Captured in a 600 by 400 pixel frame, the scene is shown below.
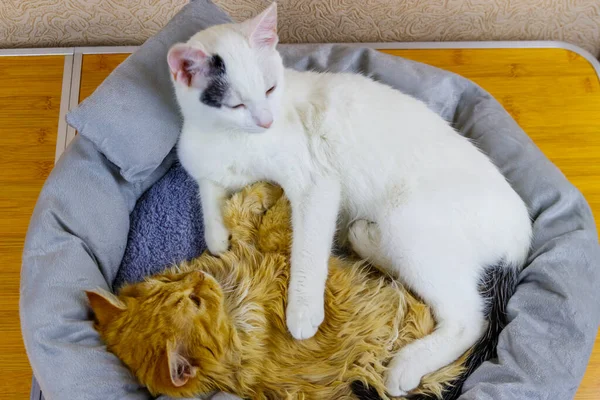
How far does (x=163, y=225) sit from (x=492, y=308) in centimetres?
98

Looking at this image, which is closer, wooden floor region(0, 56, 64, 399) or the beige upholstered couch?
wooden floor region(0, 56, 64, 399)

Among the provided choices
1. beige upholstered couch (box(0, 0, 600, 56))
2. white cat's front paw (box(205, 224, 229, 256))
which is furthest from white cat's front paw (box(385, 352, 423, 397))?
beige upholstered couch (box(0, 0, 600, 56))

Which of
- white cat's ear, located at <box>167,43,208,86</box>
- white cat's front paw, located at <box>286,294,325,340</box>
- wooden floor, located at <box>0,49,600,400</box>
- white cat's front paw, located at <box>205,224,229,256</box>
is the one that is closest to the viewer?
white cat's ear, located at <box>167,43,208,86</box>

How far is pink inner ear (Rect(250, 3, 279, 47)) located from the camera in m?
1.33

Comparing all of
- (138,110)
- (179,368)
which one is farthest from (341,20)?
(179,368)

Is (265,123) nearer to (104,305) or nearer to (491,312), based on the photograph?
(104,305)

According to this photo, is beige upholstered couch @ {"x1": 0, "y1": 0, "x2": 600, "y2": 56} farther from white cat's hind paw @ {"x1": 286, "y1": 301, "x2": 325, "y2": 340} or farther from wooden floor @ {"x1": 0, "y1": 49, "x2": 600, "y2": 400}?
white cat's hind paw @ {"x1": 286, "y1": 301, "x2": 325, "y2": 340}

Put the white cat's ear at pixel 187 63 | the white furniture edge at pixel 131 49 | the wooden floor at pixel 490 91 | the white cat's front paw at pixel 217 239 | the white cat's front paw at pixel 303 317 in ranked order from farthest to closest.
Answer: the white furniture edge at pixel 131 49 → the wooden floor at pixel 490 91 → the white cat's front paw at pixel 217 239 → the white cat's front paw at pixel 303 317 → the white cat's ear at pixel 187 63

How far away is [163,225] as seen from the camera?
67.3 inches

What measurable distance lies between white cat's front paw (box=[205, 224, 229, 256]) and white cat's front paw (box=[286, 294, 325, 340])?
299 millimetres

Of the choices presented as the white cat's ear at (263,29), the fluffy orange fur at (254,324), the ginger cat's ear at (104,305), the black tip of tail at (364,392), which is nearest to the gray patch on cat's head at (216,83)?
the white cat's ear at (263,29)

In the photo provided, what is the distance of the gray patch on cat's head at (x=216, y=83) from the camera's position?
1293 millimetres

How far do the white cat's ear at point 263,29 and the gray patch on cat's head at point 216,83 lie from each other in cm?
10

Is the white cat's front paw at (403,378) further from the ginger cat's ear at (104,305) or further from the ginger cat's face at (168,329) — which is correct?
the ginger cat's ear at (104,305)
